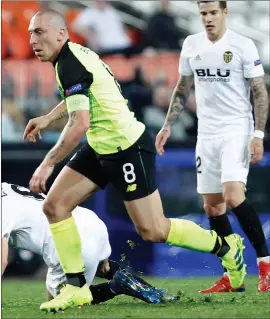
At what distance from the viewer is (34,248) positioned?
672 centimetres

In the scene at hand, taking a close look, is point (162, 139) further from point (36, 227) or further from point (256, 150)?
point (36, 227)

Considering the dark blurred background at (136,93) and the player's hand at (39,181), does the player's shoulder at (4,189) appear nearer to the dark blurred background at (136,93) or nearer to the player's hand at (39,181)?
the player's hand at (39,181)

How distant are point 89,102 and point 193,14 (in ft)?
23.0

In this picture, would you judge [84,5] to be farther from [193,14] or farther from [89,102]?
[89,102]

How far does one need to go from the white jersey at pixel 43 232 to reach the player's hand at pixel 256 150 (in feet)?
4.51

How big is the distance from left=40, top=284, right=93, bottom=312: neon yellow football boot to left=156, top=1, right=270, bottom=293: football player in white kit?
1.64m

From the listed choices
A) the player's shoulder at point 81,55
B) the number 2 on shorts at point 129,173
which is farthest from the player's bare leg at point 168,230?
the player's shoulder at point 81,55

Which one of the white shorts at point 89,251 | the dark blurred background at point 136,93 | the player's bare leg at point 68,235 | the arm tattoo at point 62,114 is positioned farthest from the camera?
the dark blurred background at point 136,93

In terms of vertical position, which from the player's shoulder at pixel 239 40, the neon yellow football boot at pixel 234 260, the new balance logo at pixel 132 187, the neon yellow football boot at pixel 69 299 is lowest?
the neon yellow football boot at pixel 234 260

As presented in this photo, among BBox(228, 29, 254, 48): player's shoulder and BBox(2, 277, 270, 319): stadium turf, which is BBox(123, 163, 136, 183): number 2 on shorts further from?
BBox(228, 29, 254, 48): player's shoulder

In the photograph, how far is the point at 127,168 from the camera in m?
6.45

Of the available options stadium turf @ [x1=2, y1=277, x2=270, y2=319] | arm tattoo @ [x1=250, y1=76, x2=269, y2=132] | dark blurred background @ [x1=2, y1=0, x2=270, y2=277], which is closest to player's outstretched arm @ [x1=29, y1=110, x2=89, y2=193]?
stadium turf @ [x1=2, y1=277, x2=270, y2=319]

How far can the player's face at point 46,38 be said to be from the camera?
638cm

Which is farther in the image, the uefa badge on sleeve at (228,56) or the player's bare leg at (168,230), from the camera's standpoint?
the uefa badge on sleeve at (228,56)
